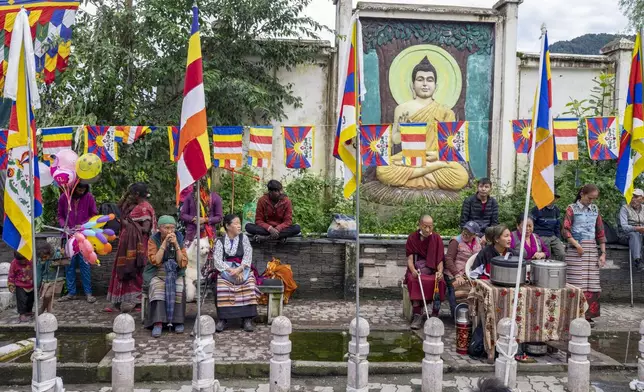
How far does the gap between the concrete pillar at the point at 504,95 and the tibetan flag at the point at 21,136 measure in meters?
10.4

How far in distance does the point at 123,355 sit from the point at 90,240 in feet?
6.44

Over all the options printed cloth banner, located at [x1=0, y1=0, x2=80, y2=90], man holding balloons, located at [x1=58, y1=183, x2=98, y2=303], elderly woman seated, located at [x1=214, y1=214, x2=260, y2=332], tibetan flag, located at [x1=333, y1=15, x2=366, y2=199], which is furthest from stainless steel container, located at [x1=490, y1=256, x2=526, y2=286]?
printed cloth banner, located at [x1=0, y1=0, x2=80, y2=90]

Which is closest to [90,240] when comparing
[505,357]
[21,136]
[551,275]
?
[21,136]

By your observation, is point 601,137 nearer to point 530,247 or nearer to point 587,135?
point 587,135

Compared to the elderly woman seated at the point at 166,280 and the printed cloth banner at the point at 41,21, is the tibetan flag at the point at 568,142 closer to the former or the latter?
the elderly woman seated at the point at 166,280

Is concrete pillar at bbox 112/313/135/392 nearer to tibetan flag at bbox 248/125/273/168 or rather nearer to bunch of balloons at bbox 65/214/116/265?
bunch of balloons at bbox 65/214/116/265

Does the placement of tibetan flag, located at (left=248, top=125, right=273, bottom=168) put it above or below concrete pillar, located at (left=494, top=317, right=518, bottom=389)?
above

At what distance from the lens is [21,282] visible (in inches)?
338

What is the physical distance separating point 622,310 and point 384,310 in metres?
4.02

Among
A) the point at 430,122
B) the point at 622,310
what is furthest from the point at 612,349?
the point at 430,122

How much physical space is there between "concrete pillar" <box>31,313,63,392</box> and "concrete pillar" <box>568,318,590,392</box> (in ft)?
16.5

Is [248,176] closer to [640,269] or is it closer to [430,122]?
[430,122]

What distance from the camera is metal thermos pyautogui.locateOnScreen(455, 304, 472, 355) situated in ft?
24.5

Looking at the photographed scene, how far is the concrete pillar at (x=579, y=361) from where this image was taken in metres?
6.43
